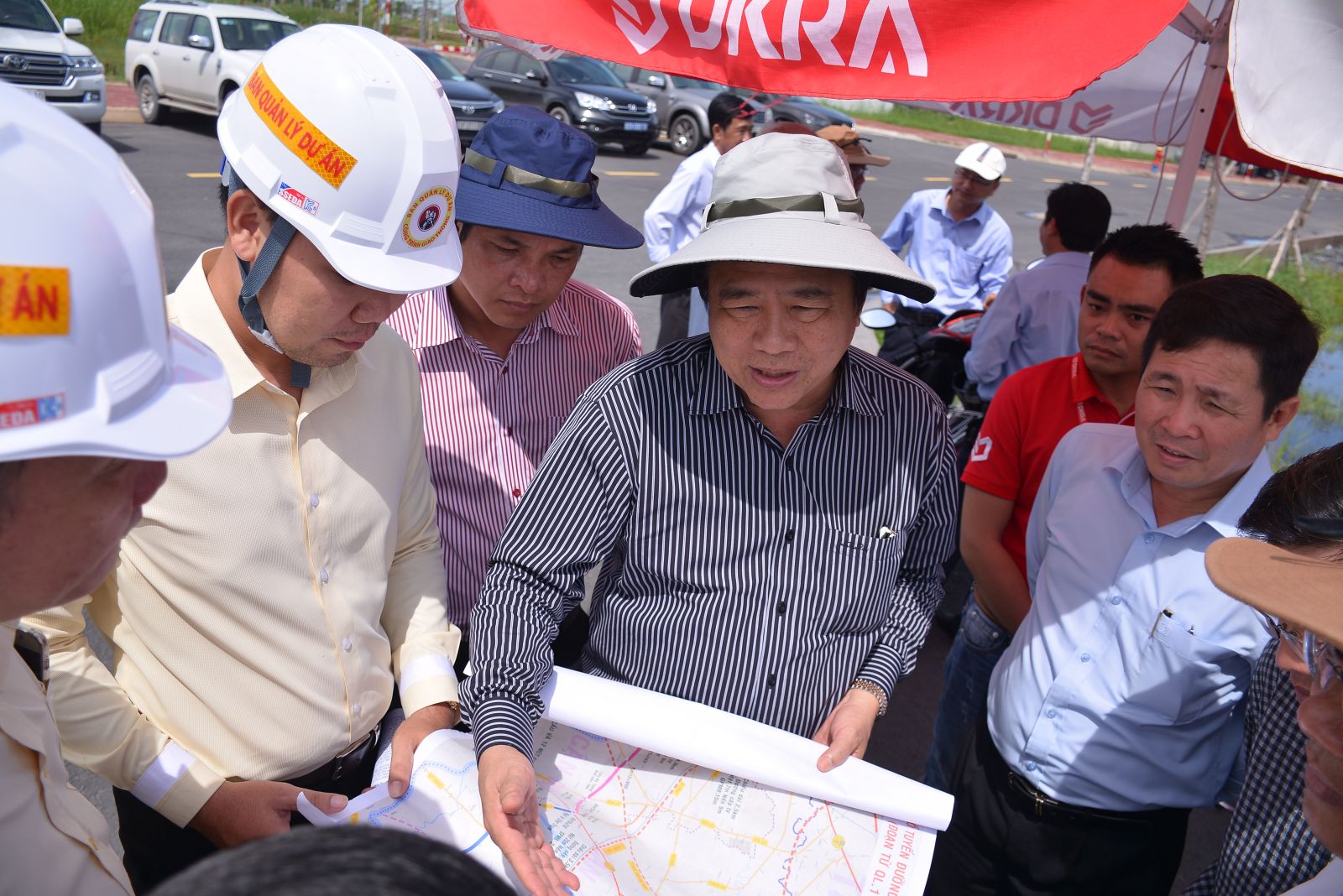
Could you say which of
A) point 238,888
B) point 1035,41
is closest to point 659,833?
point 238,888

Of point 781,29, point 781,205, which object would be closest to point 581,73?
point 781,29

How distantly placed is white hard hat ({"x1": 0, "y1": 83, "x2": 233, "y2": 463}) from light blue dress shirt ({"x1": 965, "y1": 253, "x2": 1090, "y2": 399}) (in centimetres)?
396

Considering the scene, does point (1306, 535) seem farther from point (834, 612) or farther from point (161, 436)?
point (161, 436)

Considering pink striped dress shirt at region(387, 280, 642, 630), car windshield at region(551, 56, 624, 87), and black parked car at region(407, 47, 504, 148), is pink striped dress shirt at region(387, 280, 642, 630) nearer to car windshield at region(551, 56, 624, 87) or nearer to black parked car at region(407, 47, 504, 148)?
black parked car at region(407, 47, 504, 148)

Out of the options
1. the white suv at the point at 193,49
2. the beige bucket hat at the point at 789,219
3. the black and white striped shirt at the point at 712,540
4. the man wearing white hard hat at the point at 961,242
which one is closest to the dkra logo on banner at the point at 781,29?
the beige bucket hat at the point at 789,219

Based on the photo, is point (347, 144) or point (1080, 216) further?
point (1080, 216)

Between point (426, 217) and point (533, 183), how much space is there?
0.86 metres

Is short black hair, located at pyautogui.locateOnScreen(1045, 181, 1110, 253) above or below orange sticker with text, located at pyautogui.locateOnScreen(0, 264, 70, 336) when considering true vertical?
below

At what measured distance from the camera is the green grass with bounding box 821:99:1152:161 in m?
29.5

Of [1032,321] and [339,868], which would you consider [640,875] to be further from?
[1032,321]

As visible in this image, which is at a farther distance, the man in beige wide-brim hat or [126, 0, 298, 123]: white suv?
[126, 0, 298, 123]: white suv

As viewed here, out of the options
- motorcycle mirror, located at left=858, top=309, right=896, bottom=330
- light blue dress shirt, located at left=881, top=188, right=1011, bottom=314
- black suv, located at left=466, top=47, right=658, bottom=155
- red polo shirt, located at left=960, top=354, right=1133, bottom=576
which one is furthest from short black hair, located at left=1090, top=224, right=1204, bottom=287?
black suv, located at left=466, top=47, right=658, bottom=155

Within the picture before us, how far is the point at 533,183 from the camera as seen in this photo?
242 centimetres

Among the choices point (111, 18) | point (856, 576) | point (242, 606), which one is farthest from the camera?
point (111, 18)
